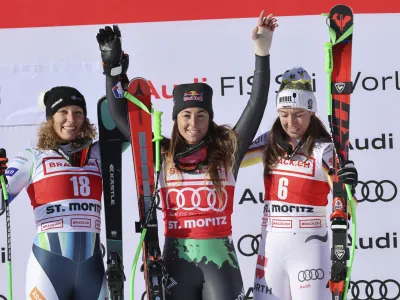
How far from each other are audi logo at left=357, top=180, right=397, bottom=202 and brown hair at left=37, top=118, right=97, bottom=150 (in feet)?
6.62

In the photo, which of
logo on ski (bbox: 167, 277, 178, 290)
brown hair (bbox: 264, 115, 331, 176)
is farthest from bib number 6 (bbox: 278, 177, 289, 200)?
logo on ski (bbox: 167, 277, 178, 290)

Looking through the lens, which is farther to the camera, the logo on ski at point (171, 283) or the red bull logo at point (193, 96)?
the red bull logo at point (193, 96)

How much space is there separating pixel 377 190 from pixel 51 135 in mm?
2294

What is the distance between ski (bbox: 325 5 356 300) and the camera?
4145 millimetres

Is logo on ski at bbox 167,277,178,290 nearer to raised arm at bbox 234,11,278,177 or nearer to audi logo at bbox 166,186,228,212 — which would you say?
audi logo at bbox 166,186,228,212

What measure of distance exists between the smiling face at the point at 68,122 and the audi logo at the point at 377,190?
2.09m

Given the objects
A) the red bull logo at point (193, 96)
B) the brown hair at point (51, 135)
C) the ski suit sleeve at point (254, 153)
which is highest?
the red bull logo at point (193, 96)

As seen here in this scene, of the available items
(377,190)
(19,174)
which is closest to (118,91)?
(19,174)

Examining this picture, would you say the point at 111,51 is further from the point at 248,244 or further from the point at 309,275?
the point at 248,244

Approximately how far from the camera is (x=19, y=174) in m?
4.31

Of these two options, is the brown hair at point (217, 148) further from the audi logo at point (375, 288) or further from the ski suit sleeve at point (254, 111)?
the audi logo at point (375, 288)

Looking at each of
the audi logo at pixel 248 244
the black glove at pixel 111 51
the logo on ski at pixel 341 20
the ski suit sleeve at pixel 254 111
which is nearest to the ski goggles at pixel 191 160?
the ski suit sleeve at pixel 254 111

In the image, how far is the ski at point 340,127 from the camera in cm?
414

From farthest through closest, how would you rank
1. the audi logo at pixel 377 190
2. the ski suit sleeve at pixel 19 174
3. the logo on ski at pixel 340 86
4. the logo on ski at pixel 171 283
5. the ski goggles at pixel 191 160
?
the audi logo at pixel 377 190 < the logo on ski at pixel 340 86 < the ski suit sleeve at pixel 19 174 < the ski goggles at pixel 191 160 < the logo on ski at pixel 171 283
